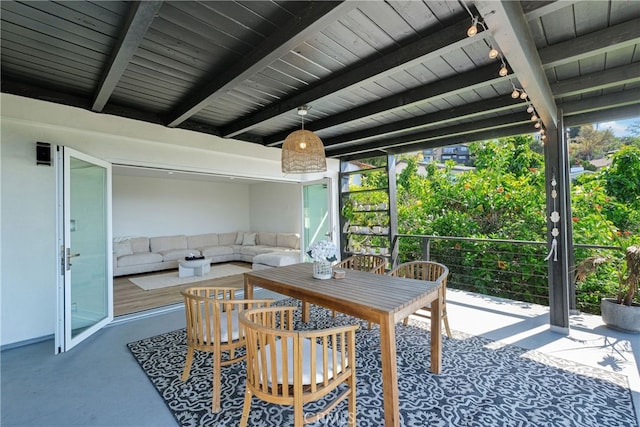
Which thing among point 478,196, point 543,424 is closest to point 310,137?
point 543,424

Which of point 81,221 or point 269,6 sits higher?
point 269,6

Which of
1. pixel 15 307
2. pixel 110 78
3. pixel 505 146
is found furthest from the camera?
pixel 505 146

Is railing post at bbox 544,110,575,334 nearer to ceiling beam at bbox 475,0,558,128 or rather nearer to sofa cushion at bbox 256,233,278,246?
ceiling beam at bbox 475,0,558,128

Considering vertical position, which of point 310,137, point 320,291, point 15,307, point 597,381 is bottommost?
point 597,381

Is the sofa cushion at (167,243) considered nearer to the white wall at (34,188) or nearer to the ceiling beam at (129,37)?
the white wall at (34,188)

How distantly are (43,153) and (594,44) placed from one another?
4.99 metres

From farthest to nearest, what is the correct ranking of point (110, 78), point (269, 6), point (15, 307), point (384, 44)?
point (15, 307)
point (110, 78)
point (384, 44)
point (269, 6)

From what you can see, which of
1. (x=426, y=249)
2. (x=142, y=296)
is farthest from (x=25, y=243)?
(x=426, y=249)

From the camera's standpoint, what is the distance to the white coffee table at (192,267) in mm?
6004

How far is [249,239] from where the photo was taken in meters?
8.31

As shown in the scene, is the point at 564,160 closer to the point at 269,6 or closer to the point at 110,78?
the point at 269,6

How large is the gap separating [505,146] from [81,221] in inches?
271

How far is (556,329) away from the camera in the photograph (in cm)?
309

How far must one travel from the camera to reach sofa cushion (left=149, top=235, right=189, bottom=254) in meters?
7.10
